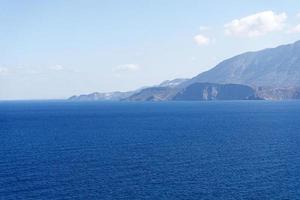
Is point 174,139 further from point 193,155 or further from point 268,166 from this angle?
point 268,166

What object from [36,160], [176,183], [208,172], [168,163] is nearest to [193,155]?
[168,163]

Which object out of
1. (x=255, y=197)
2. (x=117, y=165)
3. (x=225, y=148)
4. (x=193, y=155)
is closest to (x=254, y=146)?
(x=225, y=148)

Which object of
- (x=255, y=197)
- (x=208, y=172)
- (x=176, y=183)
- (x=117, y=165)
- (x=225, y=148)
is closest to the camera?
(x=255, y=197)

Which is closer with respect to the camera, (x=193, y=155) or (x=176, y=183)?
(x=176, y=183)

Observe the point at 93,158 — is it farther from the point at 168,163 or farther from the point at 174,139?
the point at 174,139

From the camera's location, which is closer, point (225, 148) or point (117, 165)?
point (117, 165)

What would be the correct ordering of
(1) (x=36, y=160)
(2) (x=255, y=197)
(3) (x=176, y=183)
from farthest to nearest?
(1) (x=36, y=160)
(3) (x=176, y=183)
(2) (x=255, y=197)

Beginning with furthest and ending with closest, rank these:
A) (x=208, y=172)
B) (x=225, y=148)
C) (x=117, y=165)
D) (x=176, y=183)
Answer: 1. (x=225, y=148)
2. (x=117, y=165)
3. (x=208, y=172)
4. (x=176, y=183)

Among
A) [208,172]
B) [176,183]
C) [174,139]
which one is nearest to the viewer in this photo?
[176,183]
